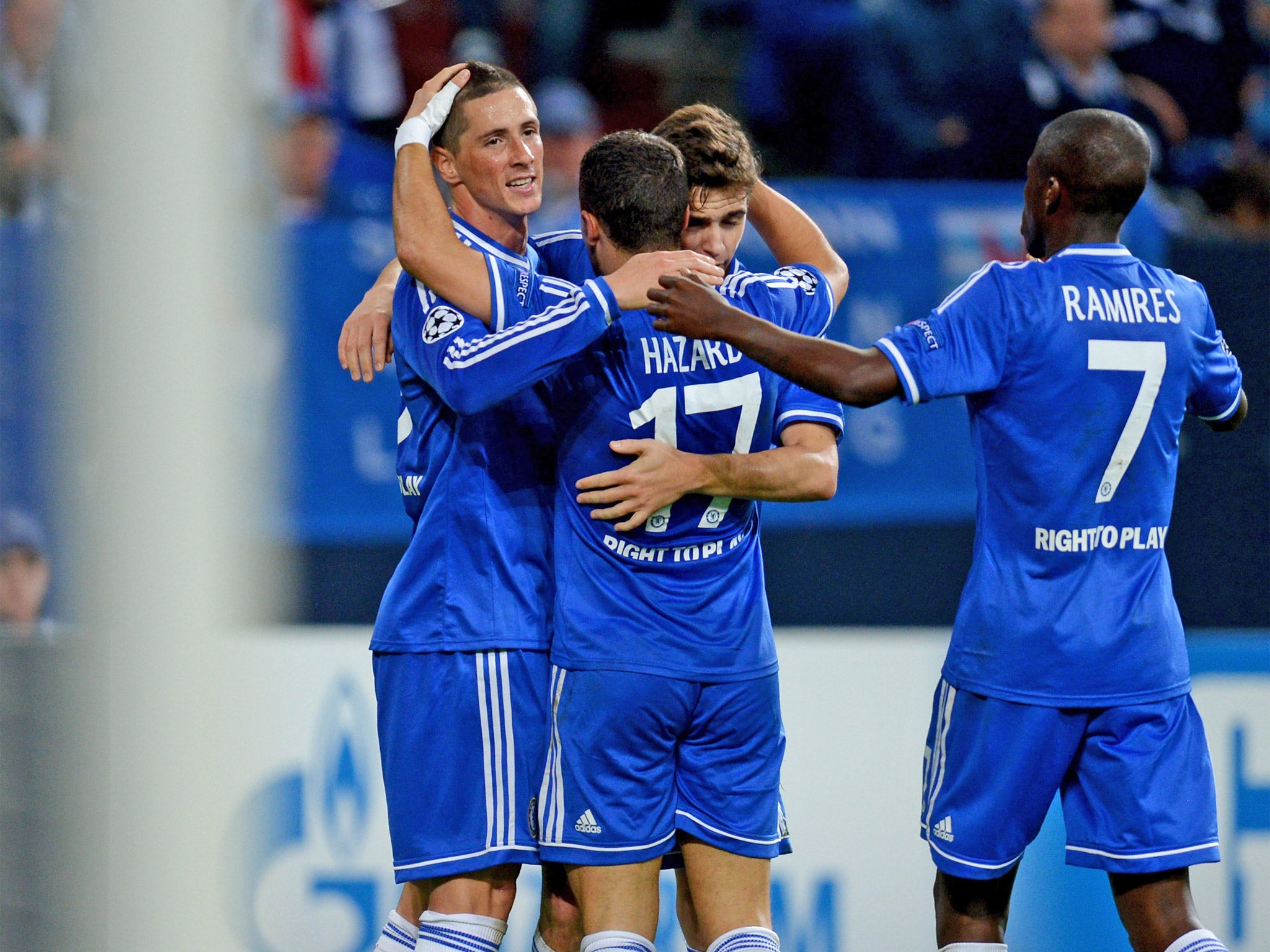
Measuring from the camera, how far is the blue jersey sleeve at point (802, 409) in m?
2.83

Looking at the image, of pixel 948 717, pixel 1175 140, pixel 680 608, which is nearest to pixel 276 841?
pixel 680 608

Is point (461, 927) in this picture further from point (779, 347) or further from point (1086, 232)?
point (1086, 232)

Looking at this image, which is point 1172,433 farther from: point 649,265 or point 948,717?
point 649,265

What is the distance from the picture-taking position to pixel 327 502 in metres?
4.83

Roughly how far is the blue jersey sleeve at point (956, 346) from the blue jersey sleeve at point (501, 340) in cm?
52

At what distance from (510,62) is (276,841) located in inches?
136

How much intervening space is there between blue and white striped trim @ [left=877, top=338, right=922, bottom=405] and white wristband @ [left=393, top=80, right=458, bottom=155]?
3.07 feet

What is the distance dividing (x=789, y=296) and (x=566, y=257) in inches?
21.1

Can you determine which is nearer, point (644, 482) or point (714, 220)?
point (644, 482)

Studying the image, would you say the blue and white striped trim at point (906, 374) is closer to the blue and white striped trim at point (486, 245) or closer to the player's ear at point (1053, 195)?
the player's ear at point (1053, 195)

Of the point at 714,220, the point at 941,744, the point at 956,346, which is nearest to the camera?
the point at 956,346

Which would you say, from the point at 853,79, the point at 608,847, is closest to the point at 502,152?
the point at 608,847

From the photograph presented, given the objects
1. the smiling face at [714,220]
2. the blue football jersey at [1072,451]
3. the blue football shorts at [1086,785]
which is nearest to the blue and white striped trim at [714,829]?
the blue football shorts at [1086,785]

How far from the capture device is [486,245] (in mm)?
2877
